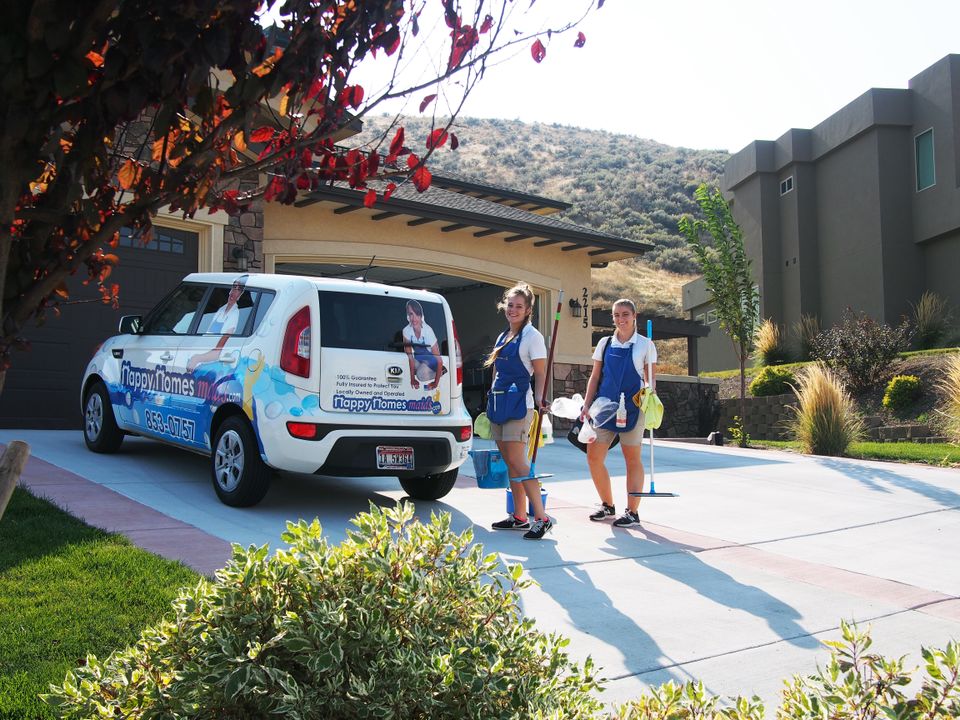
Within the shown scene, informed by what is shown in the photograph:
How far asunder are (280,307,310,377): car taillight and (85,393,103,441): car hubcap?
11.2ft

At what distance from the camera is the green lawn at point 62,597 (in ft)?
11.9

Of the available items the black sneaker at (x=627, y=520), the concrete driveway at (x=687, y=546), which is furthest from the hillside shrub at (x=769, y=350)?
the black sneaker at (x=627, y=520)

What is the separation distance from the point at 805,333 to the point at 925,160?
511cm

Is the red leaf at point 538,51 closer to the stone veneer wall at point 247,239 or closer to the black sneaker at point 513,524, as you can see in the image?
the black sneaker at point 513,524

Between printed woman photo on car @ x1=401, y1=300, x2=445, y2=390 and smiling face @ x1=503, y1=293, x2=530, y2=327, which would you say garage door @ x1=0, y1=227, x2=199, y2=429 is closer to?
printed woman photo on car @ x1=401, y1=300, x2=445, y2=390

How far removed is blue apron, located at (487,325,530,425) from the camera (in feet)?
22.6

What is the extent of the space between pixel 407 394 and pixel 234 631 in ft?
16.6

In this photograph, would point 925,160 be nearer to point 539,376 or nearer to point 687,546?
point 687,546

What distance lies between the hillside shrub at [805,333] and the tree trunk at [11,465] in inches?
810

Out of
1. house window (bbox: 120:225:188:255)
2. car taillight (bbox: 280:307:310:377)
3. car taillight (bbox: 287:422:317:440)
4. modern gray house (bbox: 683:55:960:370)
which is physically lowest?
car taillight (bbox: 287:422:317:440)

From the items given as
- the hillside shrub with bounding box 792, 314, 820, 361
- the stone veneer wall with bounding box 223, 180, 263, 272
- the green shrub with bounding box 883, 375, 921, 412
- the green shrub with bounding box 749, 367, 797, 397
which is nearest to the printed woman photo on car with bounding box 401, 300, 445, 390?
the stone veneer wall with bounding box 223, 180, 263, 272

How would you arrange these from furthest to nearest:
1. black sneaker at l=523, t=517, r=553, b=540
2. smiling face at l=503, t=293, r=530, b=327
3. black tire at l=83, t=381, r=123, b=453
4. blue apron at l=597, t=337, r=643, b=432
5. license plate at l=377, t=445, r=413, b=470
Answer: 1. black tire at l=83, t=381, r=123, b=453
2. blue apron at l=597, t=337, r=643, b=432
3. license plate at l=377, t=445, r=413, b=470
4. smiling face at l=503, t=293, r=530, b=327
5. black sneaker at l=523, t=517, r=553, b=540

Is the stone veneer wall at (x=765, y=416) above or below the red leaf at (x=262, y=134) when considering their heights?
below

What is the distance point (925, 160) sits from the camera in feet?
72.4
